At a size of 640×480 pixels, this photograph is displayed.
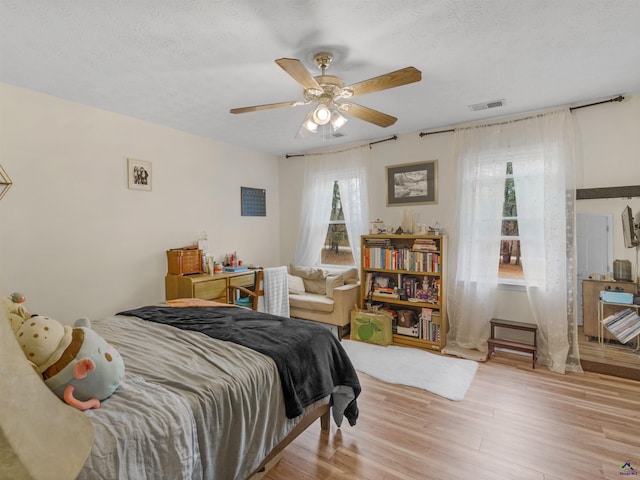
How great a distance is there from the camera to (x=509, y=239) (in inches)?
142

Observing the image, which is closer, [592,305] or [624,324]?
[624,324]

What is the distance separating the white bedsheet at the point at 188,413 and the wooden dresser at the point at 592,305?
296cm

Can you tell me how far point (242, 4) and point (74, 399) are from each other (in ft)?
6.35

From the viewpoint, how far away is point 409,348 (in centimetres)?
372

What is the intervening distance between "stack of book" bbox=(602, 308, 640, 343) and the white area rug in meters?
1.23

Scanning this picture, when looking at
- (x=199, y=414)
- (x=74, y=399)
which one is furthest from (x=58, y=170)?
(x=199, y=414)

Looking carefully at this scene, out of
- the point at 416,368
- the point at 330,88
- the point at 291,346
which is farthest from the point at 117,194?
the point at 416,368

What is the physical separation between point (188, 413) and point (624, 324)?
11.9 ft

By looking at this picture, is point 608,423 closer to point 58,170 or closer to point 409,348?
point 409,348

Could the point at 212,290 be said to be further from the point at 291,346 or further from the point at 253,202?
the point at 291,346

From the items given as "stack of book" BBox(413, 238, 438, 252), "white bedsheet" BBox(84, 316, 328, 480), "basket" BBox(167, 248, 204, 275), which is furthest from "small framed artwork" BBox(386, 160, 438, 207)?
"white bedsheet" BBox(84, 316, 328, 480)

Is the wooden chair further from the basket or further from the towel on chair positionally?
the basket

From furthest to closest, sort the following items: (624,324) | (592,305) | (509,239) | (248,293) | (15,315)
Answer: (248,293) → (509,239) → (592,305) → (624,324) → (15,315)

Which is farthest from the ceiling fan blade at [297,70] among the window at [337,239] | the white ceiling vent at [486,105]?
the window at [337,239]
